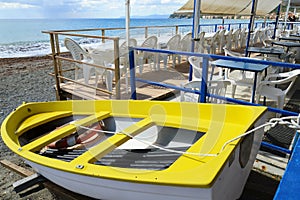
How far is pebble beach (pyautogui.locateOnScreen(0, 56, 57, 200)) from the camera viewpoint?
9.41 feet

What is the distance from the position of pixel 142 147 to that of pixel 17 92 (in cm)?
604

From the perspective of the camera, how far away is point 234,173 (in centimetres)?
185

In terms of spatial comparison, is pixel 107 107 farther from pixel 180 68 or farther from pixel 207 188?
pixel 180 68

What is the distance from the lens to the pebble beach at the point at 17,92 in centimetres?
287

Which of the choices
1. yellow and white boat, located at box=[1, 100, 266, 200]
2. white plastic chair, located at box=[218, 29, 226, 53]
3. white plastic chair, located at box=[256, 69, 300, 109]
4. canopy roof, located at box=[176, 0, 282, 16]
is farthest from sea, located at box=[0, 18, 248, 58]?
white plastic chair, located at box=[256, 69, 300, 109]

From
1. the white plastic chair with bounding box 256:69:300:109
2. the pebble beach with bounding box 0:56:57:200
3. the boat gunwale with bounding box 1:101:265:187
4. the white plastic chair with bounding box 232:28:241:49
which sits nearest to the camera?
the boat gunwale with bounding box 1:101:265:187

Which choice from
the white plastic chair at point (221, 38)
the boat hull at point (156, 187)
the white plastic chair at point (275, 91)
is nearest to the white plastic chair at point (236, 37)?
the white plastic chair at point (221, 38)

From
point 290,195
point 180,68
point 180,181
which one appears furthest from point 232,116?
point 180,68

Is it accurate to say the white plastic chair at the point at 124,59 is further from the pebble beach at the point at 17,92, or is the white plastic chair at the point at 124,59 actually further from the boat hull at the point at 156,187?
the boat hull at the point at 156,187

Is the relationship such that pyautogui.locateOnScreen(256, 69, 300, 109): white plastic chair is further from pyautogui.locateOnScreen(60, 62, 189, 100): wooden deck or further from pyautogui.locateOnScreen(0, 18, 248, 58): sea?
pyautogui.locateOnScreen(0, 18, 248, 58): sea

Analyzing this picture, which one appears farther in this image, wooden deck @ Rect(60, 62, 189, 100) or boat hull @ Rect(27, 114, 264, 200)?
wooden deck @ Rect(60, 62, 189, 100)

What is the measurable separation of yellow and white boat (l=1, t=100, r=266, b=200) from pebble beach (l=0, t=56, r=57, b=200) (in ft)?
2.39

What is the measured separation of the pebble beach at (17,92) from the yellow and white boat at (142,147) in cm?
73

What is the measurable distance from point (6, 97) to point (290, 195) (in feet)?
23.7
